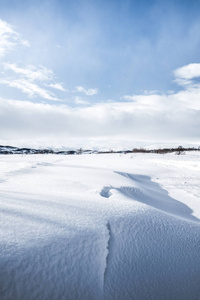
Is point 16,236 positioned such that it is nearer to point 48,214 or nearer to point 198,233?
point 48,214

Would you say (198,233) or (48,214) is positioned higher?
(48,214)

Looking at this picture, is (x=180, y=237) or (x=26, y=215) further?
(x=180, y=237)

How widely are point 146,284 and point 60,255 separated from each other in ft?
1.61

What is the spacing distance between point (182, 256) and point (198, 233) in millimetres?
469

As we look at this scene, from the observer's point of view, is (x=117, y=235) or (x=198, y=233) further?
(x=198, y=233)

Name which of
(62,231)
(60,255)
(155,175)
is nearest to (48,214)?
(62,231)

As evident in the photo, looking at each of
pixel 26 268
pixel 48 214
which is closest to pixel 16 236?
pixel 26 268

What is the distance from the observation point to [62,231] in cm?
127

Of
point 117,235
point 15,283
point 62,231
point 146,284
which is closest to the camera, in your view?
point 15,283

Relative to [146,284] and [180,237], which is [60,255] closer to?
[146,284]

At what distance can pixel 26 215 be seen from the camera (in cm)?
147

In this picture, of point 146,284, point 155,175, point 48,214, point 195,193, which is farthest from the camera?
point 155,175

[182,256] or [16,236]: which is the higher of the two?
[16,236]

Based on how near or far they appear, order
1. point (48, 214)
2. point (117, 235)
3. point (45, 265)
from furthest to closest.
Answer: point (48, 214)
point (117, 235)
point (45, 265)
